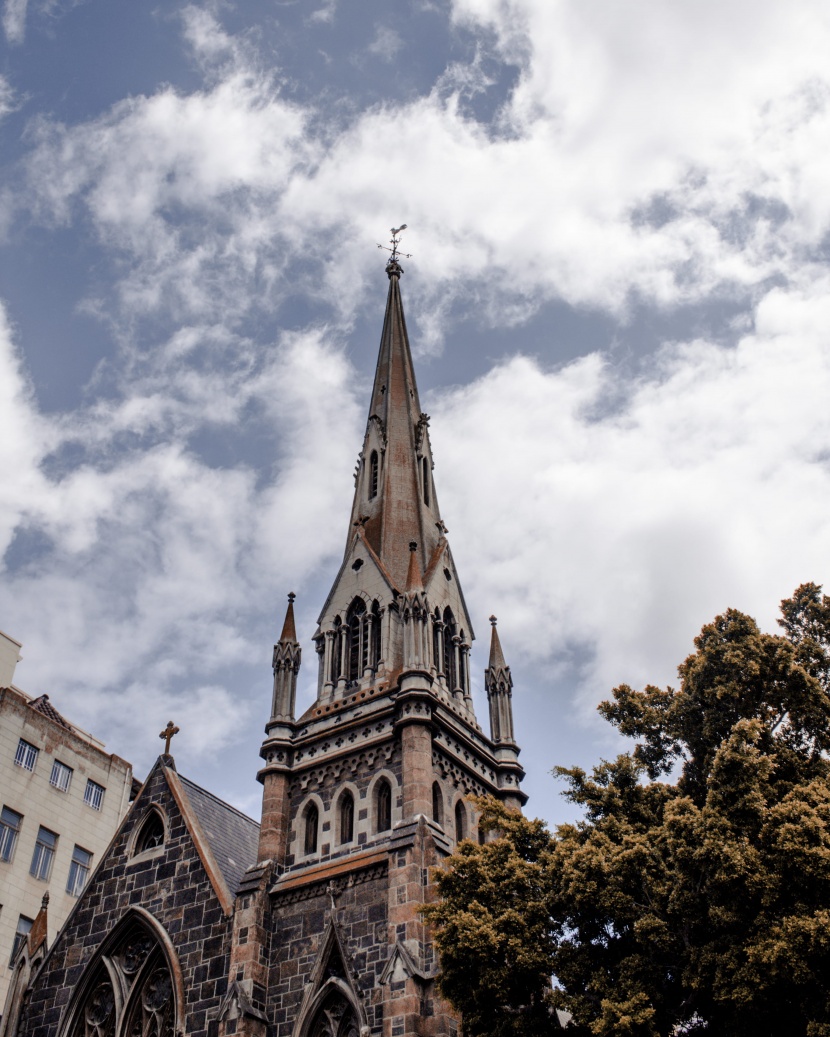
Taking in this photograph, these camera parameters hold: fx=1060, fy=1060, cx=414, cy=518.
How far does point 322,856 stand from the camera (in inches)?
1109

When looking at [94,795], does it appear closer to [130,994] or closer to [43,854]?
[43,854]

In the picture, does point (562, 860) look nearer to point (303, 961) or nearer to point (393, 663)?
point (303, 961)

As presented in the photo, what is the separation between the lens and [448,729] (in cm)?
2998

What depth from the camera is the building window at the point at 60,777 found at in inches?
1646

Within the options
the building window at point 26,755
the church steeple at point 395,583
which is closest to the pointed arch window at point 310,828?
the church steeple at point 395,583

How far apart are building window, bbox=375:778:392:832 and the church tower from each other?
0.12 ft

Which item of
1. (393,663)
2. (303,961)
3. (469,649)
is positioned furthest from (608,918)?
(469,649)

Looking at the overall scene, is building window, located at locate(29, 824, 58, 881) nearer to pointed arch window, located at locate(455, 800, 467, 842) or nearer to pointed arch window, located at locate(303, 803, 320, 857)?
pointed arch window, located at locate(303, 803, 320, 857)

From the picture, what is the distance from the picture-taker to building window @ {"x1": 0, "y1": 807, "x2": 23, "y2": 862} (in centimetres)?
3866

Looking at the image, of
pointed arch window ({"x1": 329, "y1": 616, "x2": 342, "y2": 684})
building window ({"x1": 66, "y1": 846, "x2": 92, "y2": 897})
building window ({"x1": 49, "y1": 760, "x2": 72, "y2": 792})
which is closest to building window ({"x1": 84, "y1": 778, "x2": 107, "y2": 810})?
building window ({"x1": 49, "y1": 760, "x2": 72, "y2": 792})

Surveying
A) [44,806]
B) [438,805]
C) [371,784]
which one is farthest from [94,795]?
[438,805]

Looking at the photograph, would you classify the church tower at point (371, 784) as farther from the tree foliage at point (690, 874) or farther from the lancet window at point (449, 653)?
the tree foliage at point (690, 874)

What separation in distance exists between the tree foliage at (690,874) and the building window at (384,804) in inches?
→ 205

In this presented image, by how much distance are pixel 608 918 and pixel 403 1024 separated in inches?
225
